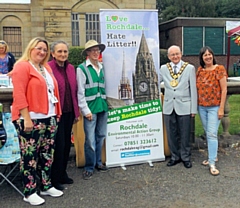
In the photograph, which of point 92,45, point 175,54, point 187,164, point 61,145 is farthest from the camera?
point 187,164

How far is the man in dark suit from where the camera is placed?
4766 mm

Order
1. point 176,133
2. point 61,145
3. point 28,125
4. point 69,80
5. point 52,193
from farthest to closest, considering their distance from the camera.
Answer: point 176,133, point 69,80, point 61,145, point 52,193, point 28,125

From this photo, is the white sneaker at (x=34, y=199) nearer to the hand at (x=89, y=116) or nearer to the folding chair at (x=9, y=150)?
the folding chair at (x=9, y=150)

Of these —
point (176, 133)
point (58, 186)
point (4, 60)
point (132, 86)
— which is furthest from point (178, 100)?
point (4, 60)

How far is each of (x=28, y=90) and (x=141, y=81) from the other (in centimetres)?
198

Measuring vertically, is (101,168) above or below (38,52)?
below

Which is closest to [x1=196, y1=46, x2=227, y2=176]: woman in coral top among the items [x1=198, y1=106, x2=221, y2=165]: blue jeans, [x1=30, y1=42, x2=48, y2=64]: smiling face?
[x1=198, y1=106, x2=221, y2=165]: blue jeans

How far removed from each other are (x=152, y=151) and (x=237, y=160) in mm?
1325

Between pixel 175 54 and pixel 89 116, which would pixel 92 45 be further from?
pixel 175 54

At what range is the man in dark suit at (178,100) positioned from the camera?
4.77 m

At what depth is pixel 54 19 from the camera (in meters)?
20.2

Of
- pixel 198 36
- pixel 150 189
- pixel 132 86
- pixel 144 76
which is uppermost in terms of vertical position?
pixel 198 36

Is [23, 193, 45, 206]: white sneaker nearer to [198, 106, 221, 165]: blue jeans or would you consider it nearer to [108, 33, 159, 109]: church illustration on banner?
[108, 33, 159, 109]: church illustration on banner

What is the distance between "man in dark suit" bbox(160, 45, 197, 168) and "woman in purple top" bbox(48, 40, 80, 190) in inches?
55.3
